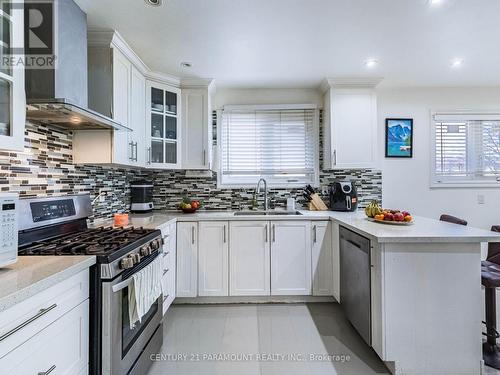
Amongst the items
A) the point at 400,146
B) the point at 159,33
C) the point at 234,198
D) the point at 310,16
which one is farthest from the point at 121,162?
the point at 400,146

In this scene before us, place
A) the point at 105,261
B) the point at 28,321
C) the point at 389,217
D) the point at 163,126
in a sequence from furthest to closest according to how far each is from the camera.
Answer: the point at 163,126
the point at 389,217
the point at 105,261
the point at 28,321

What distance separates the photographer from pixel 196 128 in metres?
3.06

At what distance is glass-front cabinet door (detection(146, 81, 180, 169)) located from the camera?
9.17 ft

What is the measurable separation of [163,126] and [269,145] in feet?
4.29

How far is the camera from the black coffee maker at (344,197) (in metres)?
3.07

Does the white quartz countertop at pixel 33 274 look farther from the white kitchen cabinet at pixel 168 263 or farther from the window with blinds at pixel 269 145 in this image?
the window with blinds at pixel 269 145

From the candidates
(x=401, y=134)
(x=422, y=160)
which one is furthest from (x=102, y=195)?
(x=422, y=160)

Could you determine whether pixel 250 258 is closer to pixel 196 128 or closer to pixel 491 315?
pixel 196 128

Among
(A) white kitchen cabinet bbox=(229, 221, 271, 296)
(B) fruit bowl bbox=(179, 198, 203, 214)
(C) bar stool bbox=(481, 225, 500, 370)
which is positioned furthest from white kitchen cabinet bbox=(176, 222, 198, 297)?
(C) bar stool bbox=(481, 225, 500, 370)

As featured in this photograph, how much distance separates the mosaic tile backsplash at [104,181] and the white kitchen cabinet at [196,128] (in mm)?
355

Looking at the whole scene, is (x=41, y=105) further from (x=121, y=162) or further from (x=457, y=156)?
(x=457, y=156)

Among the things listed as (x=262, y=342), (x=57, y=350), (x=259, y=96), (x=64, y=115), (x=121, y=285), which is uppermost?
(x=259, y=96)

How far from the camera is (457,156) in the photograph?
336cm

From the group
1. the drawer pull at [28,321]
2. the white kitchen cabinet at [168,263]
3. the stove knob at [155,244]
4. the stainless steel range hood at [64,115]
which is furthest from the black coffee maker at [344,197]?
the drawer pull at [28,321]
